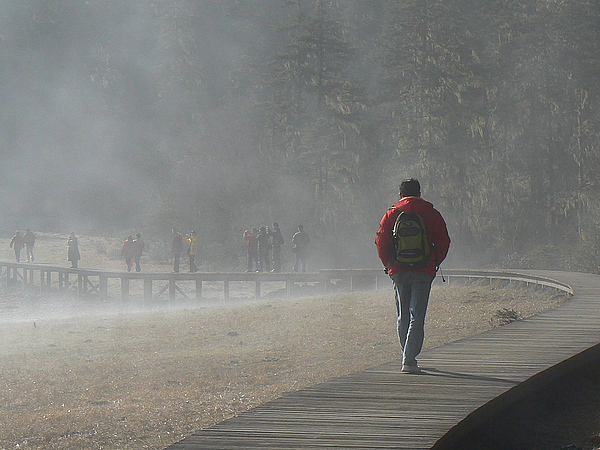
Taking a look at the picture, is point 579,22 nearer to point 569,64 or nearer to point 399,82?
point 569,64

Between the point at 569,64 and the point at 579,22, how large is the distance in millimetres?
1738

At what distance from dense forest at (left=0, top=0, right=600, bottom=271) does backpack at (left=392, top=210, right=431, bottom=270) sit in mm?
21372

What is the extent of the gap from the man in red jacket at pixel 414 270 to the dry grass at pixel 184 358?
315cm

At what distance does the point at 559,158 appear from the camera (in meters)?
34.8

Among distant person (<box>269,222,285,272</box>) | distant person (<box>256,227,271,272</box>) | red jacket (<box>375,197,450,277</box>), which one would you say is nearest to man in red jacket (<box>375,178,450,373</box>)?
red jacket (<box>375,197,450,277</box>)

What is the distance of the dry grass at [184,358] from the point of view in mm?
10023

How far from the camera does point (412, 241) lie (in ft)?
23.7

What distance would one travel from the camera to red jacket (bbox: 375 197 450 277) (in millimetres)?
7238

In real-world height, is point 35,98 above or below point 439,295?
above

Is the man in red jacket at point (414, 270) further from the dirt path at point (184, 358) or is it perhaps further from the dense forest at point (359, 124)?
the dense forest at point (359, 124)

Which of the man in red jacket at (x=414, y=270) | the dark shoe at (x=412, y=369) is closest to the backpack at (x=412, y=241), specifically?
the man in red jacket at (x=414, y=270)

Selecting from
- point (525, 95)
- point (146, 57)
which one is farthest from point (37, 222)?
point (525, 95)

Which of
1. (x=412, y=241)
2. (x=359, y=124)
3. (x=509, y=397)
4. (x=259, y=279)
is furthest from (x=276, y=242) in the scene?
(x=509, y=397)

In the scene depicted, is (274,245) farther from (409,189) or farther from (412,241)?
(412,241)
